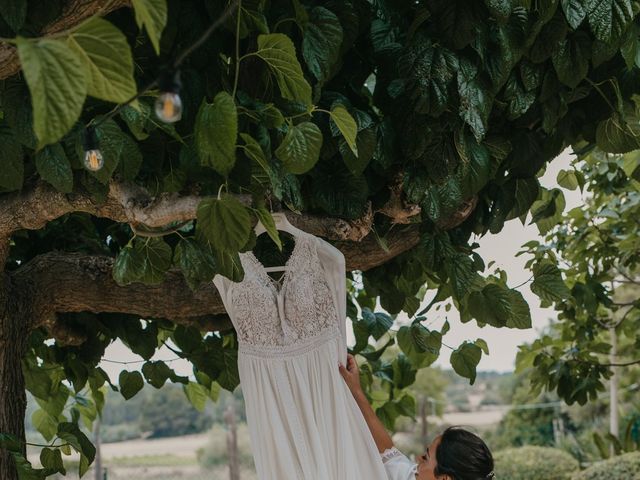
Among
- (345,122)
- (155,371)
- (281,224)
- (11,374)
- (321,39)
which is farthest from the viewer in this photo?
(155,371)

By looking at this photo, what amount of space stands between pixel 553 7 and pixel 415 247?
3.19 feet

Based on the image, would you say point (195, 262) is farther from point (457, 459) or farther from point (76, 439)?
point (457, 459)

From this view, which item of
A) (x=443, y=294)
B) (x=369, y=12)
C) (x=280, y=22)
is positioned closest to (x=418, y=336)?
(x=443, y=294)

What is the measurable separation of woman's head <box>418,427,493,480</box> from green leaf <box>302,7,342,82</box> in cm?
141

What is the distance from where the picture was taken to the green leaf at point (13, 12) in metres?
1.30

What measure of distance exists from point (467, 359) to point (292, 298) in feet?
2.46

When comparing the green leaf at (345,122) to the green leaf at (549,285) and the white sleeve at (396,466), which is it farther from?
the white sleeve at (396,466)

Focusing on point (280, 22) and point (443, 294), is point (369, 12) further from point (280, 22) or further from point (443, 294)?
point (443, 294)

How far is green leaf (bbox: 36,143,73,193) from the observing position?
5.13 ft

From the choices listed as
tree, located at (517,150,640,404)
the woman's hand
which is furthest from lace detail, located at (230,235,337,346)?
tree, located at (517,150,640,404)

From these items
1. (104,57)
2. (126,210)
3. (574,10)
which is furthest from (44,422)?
(104,57)

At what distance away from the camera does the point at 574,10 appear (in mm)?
1719

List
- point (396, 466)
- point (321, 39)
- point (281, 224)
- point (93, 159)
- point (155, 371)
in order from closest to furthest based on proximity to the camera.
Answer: point (93, 159), point (321, 39), point (281, 224), point (396, 466), point (155, 371)

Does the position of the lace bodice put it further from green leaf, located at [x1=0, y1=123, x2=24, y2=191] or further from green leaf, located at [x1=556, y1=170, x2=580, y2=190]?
green leaf, located at [x1=556, y1=170, x2=580, y2=190]
